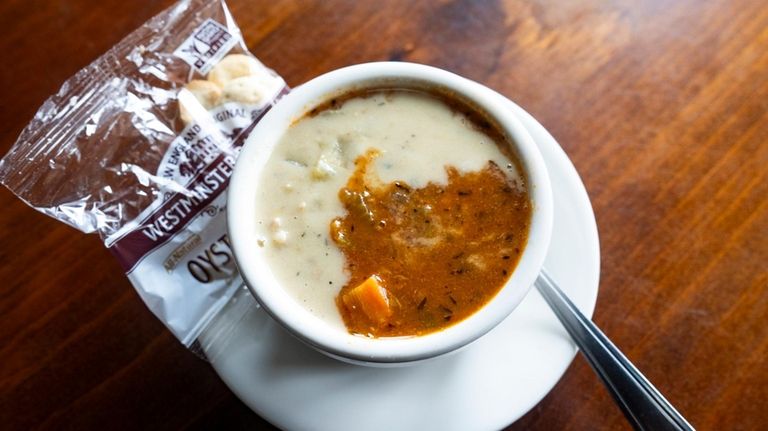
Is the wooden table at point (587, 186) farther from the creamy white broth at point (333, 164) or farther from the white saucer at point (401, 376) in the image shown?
the creamy white broth at point (333, 164)

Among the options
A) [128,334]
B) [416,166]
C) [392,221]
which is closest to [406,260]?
[392,221]

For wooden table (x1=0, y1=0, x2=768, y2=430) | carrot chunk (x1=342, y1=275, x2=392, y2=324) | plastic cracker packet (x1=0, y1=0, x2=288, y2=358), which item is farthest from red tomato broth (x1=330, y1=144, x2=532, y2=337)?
wooden table (x1=0, y1=0, x2=768, y2=430)

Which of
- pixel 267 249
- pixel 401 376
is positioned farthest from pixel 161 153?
pixel 401 376

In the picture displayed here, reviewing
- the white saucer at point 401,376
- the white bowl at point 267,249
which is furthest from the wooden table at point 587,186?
the white bowl at point 267,249

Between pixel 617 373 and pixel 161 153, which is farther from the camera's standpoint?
pixel 161 153

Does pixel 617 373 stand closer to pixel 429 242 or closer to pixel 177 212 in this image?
pixel 429 242

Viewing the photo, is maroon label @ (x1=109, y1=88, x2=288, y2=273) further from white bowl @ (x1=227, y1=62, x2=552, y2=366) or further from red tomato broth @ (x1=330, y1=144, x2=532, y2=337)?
red tomato broth @ (x1=330, y1=144, x2=532, y2=337)
